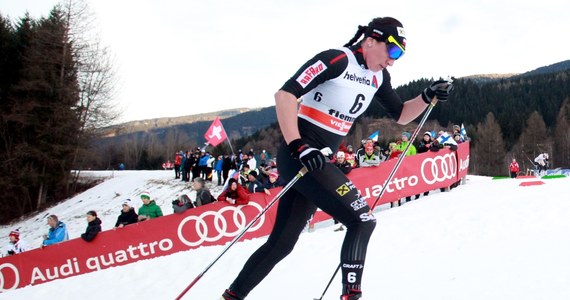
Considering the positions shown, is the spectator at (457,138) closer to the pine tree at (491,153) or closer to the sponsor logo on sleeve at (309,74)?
the sponsor logo on sleeve at (309,74)

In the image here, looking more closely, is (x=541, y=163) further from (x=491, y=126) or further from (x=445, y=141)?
(x=491, y=126)

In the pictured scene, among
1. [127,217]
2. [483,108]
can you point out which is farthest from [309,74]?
[483,108]

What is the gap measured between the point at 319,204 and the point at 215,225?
7003 mm

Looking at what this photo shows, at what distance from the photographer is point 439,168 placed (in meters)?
12.4

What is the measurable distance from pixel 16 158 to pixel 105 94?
7.32m

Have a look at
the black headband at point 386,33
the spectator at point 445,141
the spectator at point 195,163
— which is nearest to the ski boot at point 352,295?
the black headband at point 386,33

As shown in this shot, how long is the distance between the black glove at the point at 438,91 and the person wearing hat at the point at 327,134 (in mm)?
522

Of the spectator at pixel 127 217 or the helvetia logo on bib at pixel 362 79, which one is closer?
the helvetia logo on bib at pixel 362 79

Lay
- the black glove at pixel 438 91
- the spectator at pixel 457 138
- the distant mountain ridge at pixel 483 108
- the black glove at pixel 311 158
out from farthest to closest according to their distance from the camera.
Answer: the distant mountain ridge at pixel 483 108 < the spectator at pixel 457 138 < the black glove at pixel 438 91 < the black glove at pixel 311 158

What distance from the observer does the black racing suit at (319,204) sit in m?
2.96

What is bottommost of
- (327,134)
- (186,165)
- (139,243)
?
(139,243)

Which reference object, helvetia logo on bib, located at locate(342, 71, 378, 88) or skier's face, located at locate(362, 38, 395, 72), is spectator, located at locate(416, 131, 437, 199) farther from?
skier's face, located at locate(362, 38, 395, 72)

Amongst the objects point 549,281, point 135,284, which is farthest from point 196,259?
point 549,281

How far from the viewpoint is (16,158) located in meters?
29.5
